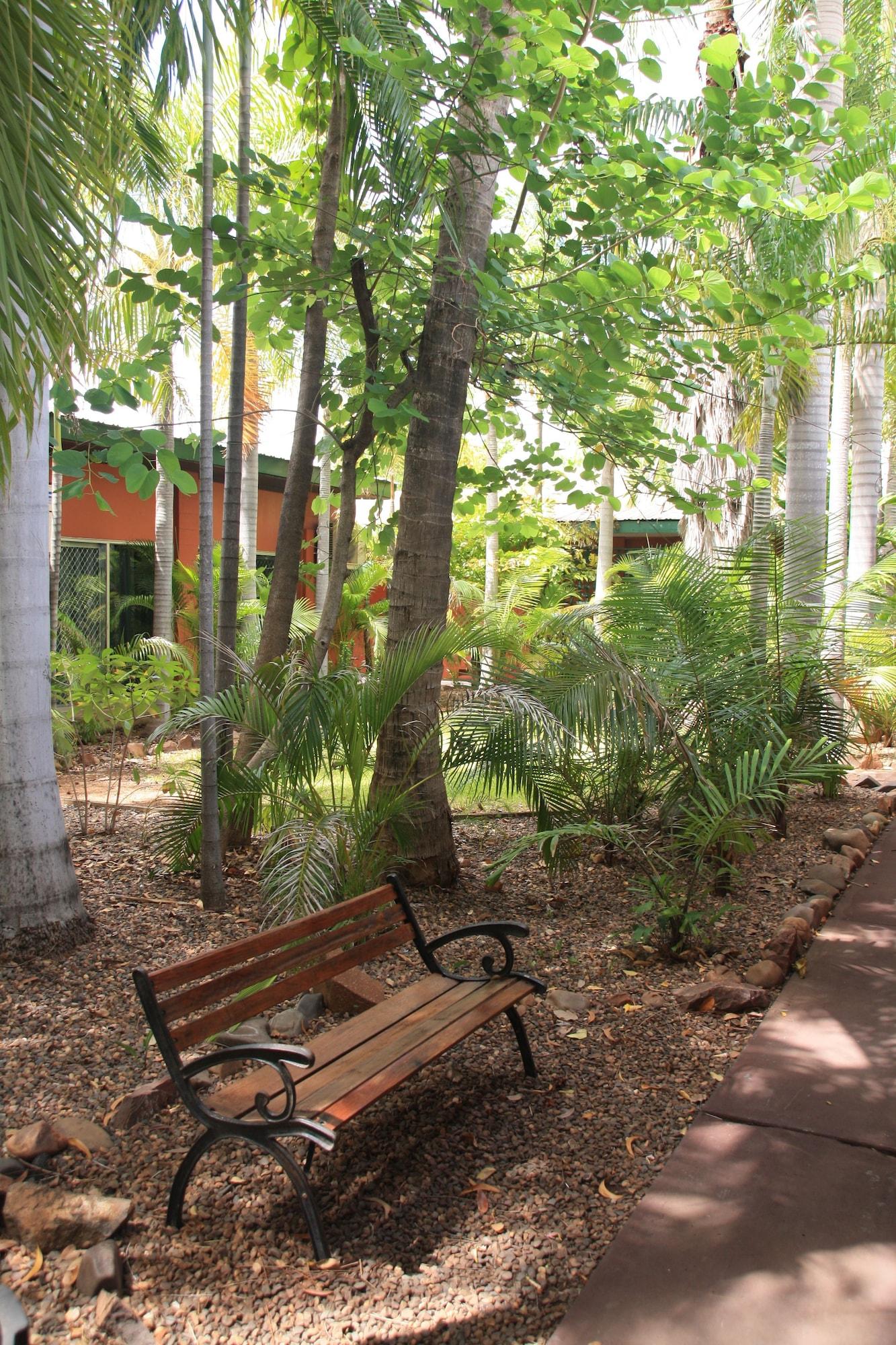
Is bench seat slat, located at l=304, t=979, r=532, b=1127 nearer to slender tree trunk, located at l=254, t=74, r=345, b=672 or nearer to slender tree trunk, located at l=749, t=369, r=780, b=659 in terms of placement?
slender tree trunk, located at l=254, t=74, r=345, b=672

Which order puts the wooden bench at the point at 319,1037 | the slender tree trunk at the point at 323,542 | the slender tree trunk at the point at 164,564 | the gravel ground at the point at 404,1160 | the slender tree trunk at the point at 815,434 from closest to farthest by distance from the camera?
1. the gravel ground at the point at 404,1160
2. the wooden bench at the point at 319,1037
3. the slender tree trunk at the point at 815,434
4. the slender tree trunk at the point at 164,564
5. the slender tree trunk at the point at 323,542

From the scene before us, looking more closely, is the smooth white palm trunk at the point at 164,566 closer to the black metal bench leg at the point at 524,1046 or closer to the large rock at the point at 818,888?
the large rock at the point at 818,888

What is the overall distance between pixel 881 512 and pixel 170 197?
46.7ft

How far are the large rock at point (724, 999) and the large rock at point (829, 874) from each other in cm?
167

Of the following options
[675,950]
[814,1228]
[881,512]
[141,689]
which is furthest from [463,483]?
[881,512]

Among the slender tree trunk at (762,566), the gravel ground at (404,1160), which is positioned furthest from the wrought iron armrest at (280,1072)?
the slender tree trunk at (762,566)

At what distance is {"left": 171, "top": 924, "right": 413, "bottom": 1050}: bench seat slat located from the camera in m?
2.55

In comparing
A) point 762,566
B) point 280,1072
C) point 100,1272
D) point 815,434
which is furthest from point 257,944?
point 815,434

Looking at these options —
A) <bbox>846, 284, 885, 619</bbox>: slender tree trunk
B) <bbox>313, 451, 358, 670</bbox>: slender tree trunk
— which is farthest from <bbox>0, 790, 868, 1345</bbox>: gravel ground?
<bbox>846, 284, 885, 619</bbox>: slender tree trunk

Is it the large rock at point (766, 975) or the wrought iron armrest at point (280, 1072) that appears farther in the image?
the large rock at point (766, 975)

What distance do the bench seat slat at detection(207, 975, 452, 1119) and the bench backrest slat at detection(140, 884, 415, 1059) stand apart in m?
0.16

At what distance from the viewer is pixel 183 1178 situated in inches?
98.3

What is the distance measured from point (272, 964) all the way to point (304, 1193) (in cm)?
67

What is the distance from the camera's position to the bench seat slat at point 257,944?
252cm
